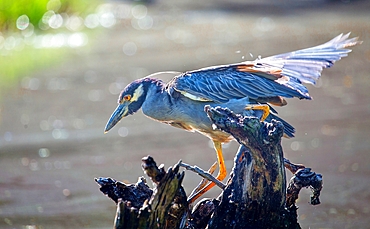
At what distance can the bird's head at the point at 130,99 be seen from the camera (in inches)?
208

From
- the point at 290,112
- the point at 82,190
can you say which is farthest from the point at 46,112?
the point at 290,112

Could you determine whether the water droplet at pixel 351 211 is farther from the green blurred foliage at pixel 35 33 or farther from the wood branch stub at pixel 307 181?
the green blurred foliage at pixel 35 33

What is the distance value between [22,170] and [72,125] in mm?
1547

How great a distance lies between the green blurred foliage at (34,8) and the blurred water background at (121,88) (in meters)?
0.03

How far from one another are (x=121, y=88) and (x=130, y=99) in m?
5.79

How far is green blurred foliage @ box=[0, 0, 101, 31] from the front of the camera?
566 inches

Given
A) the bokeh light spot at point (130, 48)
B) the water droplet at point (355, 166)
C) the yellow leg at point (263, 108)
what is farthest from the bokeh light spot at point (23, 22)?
the yellow leg at point (263, 108)

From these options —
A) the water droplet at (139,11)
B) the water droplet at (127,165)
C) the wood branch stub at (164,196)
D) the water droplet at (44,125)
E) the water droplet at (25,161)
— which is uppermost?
the water droplet at (139,11)

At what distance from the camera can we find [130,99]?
5324 mm

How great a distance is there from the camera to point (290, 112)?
9992 millimetres

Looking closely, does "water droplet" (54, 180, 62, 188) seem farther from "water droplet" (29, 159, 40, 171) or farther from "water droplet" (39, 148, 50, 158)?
"water droplet" (39, 148, 50, 158)

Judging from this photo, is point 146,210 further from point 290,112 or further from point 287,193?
point 290,112

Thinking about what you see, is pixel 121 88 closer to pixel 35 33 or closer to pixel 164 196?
pixel 35 33

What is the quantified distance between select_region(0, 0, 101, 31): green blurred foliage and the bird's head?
9659 mm
